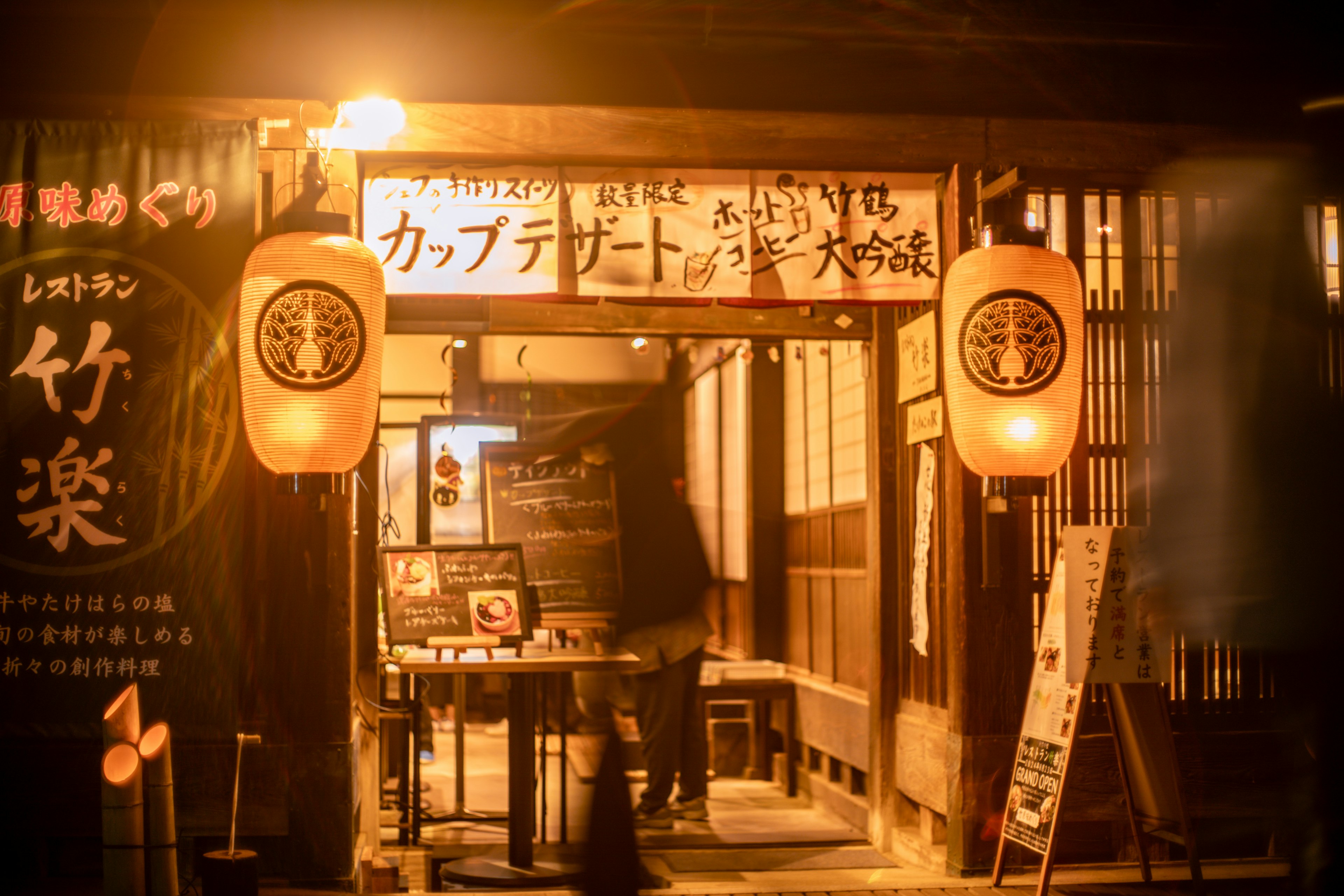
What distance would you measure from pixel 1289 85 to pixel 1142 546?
3.62m

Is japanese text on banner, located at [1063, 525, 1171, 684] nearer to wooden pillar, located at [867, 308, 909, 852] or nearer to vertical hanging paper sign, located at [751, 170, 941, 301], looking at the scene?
vertical hanging paper sign, located at [751, 170, 941, 301]

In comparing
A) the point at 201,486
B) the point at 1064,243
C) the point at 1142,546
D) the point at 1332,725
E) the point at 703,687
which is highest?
the point at 1064,243

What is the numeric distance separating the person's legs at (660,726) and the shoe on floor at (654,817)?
0.03 meters

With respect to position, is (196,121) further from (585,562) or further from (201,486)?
(585,562)

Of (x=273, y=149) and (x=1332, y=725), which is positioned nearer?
(x=1332, y=725)

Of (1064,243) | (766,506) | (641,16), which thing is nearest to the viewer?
(641,16)

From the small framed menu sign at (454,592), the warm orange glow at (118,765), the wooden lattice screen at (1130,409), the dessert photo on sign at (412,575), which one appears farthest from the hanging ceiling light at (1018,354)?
the warm orange glow at (118,765)

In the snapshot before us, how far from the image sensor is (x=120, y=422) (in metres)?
6.18

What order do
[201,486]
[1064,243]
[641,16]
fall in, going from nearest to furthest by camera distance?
[201,486], [641,16], [1064,243]

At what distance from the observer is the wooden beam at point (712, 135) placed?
254 inches

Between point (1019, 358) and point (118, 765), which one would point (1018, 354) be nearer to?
point (1019, 358)

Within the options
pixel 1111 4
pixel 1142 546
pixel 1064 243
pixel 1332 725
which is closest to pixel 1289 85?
pixel 1111 4

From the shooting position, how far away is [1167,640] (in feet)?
19.2

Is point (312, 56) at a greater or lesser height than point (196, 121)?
greater
